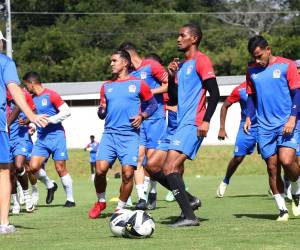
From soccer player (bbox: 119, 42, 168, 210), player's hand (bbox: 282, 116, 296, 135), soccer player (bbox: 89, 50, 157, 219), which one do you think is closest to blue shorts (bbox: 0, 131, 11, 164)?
soccer player (bbox: 89, 50, 157, 219)

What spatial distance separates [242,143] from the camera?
1753cm

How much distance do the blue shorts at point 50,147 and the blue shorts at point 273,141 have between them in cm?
547

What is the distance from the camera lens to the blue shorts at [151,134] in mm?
14414

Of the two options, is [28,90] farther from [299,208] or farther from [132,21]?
[132,21]

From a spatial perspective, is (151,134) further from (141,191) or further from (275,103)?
(275,103)

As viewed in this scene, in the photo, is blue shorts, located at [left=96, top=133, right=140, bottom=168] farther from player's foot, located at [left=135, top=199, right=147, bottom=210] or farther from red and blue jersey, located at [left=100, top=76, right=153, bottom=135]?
player's foot, located at [left=135, top=199, right=147, bottom=210]

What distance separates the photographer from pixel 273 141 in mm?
11609

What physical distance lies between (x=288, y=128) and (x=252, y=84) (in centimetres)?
87

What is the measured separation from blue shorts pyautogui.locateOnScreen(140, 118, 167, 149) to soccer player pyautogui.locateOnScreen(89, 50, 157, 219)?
5.88 feet

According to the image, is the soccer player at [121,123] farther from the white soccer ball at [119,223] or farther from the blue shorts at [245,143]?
the blue shorts at [245,143]

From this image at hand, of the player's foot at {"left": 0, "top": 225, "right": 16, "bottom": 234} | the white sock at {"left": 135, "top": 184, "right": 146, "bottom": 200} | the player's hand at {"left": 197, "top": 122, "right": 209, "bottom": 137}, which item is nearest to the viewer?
the player's foot at {"left": 0, "top": 225, "right": 16, "bottom": 234}

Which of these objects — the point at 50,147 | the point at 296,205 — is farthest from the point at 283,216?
the point at 50,147

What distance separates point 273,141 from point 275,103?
1.65ft

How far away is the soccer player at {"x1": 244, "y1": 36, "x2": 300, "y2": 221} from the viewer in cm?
1143
